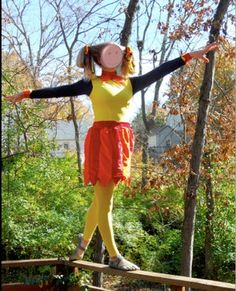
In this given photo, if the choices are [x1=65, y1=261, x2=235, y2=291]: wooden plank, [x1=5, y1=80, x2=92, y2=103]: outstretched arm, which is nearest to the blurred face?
[x1=5, y1=80, x2=92, y2=103]: outstretched arm

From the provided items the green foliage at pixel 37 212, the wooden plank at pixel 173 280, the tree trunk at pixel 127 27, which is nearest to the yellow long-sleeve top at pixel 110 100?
the wooden plank at pixel 173 280

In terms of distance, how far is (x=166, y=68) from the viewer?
199 centimetres

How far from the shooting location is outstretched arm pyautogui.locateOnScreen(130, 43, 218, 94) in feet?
6.48

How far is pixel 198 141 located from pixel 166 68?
1491 mm

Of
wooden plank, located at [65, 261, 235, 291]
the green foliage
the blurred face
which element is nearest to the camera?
wooden plank, located at [65, 261, 235, 291]

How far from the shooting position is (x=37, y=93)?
201 cm

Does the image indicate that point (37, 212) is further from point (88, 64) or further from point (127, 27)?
point (88, 64)

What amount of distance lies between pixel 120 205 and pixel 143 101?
196 centimetres

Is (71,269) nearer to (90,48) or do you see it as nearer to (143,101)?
(90,48)

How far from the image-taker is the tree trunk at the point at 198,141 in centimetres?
333

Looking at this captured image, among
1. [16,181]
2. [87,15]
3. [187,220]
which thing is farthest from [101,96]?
[87,15]

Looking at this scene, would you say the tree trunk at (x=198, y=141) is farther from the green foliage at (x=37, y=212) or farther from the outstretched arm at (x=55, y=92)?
the outstretched arm at (x=55, y=92)

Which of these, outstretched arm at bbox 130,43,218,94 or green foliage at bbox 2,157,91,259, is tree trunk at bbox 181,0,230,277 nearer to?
green foliage at bbox 2,157,91,259

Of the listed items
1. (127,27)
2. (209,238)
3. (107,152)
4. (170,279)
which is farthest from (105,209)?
(209,238)
